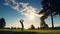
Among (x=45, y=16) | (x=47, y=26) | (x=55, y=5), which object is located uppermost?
(x=55, y=5)

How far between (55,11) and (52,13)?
118cm

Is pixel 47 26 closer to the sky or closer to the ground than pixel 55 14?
closer to the ground

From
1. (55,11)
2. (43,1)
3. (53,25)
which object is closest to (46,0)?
(43,1)

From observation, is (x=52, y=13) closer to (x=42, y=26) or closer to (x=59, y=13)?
(x=59, y=13)

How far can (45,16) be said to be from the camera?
50969 millimetres

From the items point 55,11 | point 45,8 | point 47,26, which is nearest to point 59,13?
point 55,11

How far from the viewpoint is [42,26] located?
4544cm

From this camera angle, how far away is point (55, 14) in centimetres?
5028

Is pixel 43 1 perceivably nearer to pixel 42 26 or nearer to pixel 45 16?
pixel 45 16

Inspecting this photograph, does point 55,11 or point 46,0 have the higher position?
point 46,0

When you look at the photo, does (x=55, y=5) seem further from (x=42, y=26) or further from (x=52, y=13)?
(x=42, y=26)

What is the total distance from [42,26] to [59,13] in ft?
28.6

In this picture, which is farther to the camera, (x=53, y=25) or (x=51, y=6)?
(x=51, y=6)

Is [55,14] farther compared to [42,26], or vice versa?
[55,14]
